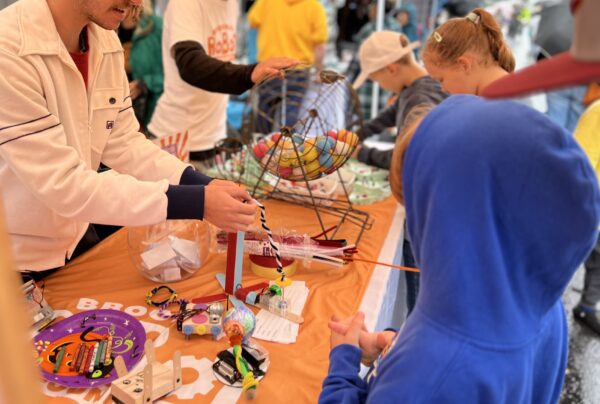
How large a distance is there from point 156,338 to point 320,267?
434 millimetres

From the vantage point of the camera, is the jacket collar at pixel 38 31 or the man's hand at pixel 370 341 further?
the jacket collar at pixel 38 31

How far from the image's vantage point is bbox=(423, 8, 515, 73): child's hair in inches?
52.9

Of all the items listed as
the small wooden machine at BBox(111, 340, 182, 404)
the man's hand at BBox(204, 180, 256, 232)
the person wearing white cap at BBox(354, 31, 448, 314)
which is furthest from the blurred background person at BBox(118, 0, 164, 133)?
the small wooden machine at BBox(111, 340, 182, 404)

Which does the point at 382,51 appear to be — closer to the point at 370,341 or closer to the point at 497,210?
the point at 370,341

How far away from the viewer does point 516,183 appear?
505mm

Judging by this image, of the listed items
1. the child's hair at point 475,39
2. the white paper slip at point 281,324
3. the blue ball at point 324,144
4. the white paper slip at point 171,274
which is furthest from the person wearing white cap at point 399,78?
the white paper slip at point 171,274

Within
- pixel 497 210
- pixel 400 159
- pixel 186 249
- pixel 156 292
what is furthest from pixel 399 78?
pixel 497 210

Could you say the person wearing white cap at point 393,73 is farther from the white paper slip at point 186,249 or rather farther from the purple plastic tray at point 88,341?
the purple plastic tray at point 88,341

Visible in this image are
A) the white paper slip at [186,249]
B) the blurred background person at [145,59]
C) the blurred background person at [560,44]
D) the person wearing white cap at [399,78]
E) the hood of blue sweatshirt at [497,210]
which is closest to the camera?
the hood of blue sweatshirt at [497,210]

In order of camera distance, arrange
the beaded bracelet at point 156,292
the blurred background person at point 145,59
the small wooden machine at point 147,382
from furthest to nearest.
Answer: the blurred background person at point 145,59
the beaded bracelet at point 156,292
the small wooden machine at point 147,382

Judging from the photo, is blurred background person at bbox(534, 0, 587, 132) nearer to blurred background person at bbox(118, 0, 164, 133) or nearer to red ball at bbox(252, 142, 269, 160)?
red ball at bbox(252, 142, 269, 160)

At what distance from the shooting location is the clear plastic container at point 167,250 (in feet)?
3.65

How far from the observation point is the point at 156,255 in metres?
1.11

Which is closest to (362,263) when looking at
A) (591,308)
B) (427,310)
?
(427,310)
